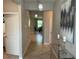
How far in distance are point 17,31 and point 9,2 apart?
4.68ft

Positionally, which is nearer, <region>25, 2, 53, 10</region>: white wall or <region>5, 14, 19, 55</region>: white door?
<region>5, 14, 19, 55</region>: white door

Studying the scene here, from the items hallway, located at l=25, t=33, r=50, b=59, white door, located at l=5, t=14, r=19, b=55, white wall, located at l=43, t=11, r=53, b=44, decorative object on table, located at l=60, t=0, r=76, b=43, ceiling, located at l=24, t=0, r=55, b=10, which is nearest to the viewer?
decorative object on table, located at l=60, t=0, r=76, b=43

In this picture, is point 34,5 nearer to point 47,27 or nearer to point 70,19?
point 47,27

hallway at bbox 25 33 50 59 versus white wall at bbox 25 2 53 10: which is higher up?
white wall at bbox 25 2 53 10

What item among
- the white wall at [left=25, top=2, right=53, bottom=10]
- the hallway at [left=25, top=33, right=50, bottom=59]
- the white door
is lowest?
the hallway at [left=25, top=33, right=50, bottom=59]

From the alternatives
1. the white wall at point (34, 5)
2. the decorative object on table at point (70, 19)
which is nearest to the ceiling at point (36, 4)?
the white wall at point (34, 5)

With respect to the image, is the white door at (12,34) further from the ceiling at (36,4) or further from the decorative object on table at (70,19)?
the decorative object on table at (70,19)

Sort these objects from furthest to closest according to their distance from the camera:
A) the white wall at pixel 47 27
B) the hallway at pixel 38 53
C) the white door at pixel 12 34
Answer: the white wall at pixel 47 27 < the white door at pixel 12 34 < the hallway at pixel 38 53

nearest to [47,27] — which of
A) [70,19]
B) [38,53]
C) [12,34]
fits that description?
[38,53]

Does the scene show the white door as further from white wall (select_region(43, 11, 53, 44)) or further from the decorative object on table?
white wall (select_region(43, 11, 53, 44))

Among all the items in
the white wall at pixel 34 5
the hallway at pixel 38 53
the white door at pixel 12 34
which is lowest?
the hallway at pixel 38 53

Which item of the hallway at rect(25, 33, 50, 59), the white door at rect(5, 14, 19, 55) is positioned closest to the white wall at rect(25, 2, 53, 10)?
the white door at rect(5, 14, 19, 55)

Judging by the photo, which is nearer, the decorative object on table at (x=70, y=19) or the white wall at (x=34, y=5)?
the decorative object on table at (x=70, y=19)

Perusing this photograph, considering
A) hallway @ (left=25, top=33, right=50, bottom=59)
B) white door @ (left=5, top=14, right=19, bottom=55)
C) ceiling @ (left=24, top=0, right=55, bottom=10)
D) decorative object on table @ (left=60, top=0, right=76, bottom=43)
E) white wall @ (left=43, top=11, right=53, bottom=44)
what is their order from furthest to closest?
white wall @ (left=43, top=11, right=53, bottom=44) < ceiling @ (left=24, top=0, right=55, bottom=10) < white door @ (left=5, top=14, right=19, bottom=55) < hallway @ (left=25, top=33, right=50, bottom=59) < decorative object on table @ (left=60, top=0, right=76, bottom=43)
